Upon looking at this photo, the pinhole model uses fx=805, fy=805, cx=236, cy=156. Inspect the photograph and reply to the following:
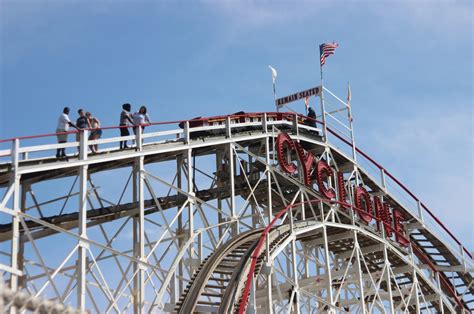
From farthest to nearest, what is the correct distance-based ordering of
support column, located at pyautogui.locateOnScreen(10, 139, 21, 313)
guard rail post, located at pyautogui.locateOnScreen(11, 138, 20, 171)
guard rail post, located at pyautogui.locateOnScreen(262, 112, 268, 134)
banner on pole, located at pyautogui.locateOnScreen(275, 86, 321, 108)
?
banner on pole, located at pyautogui.locateOnScreen(275, 86, 321, 108) < guard rail post, located at pyautogui.locateOnScreen(262, 112, 268, 134) < guard rail post, located at pyautogui.locateOnScreen(11, 138, 20, 171) < support column, located at pyautogui.locateOnScreen(10, 139, 21, 313)

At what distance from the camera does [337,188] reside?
2953 centimetres

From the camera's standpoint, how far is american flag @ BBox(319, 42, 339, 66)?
32312 millimetres

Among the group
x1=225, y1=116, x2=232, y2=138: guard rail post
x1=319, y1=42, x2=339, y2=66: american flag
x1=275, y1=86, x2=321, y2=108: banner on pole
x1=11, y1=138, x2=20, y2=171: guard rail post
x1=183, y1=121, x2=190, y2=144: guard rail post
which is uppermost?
x1=319, y1=42, x2=339, y2=66: american flag

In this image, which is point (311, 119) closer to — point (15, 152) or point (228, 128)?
point (228, 128)

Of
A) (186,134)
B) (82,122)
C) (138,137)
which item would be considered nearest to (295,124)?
(186,134)

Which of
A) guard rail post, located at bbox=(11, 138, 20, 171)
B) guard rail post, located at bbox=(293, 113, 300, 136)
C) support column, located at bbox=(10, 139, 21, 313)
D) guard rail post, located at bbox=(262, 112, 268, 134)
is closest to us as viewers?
support column, located at bbox=(10, 139, 21, 313)

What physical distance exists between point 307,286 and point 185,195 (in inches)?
275

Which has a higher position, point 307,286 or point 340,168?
point 340,168

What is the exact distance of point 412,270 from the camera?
31.7m

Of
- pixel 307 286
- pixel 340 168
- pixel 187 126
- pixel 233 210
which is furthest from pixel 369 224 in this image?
pixel 187 126

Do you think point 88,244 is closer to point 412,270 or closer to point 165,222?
point 165,222

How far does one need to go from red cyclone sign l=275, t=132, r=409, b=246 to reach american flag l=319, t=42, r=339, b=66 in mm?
5177

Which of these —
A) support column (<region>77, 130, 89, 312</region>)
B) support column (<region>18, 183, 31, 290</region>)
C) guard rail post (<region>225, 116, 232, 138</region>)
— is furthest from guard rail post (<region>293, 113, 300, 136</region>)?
support column (<region>18, 183, 31, 290</region>)

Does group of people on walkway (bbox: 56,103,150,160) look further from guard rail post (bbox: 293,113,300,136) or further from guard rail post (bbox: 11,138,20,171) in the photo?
guard rail post (bbox: 293,113,300,136)
